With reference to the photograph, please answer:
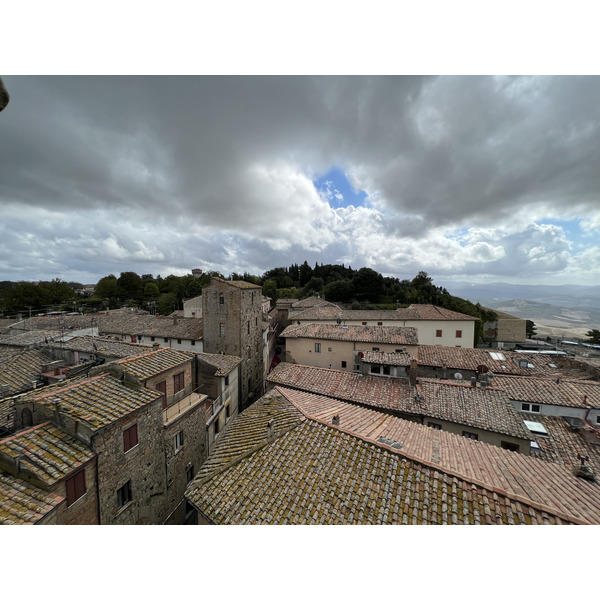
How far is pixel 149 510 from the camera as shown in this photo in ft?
28.7

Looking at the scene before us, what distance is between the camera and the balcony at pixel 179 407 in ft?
33.6

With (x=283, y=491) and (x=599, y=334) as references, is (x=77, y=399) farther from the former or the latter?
(x=599, y=334)

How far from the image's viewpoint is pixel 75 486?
6262mm

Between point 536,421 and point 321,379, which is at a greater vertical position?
point 321,379

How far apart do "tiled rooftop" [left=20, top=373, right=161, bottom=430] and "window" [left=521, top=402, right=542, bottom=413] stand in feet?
61.9

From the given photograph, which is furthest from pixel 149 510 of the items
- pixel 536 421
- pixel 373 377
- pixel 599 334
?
pixel 599 334

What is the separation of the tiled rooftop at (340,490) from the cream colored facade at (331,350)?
40.2 ft

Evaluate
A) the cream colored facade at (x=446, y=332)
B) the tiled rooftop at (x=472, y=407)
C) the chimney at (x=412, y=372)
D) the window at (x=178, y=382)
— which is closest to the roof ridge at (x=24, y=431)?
the window at (x=178, y=382)

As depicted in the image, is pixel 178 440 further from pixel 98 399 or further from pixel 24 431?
pixel 24 431

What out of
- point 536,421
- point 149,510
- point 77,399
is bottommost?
point 149,510

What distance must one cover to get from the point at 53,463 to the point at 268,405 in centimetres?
637

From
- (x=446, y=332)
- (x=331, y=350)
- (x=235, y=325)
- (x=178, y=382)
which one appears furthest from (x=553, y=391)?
(x=235, y=325)

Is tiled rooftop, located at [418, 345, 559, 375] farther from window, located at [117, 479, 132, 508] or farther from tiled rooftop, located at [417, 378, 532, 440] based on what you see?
window, located at [117, 479, 132, 508]

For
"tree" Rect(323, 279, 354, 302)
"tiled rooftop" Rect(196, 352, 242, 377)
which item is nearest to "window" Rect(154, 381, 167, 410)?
"tiled rooftop" Rect(196, 352, 242, 377)
